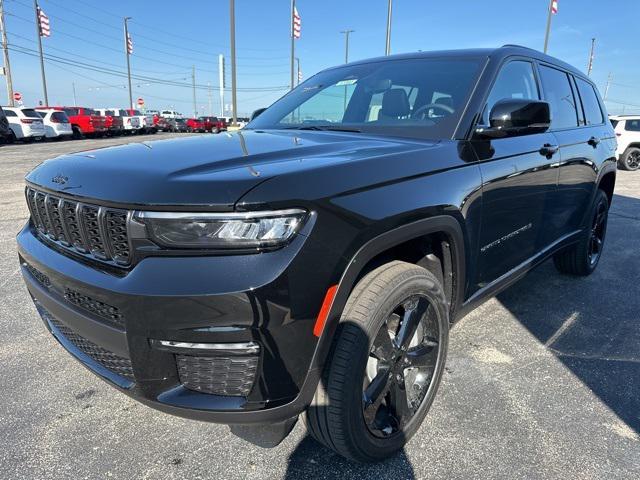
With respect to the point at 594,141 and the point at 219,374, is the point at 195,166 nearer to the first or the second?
the point at 219,374

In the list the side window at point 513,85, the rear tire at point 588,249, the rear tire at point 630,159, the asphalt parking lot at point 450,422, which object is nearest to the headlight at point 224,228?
the asphalt parking lot at point 450,422

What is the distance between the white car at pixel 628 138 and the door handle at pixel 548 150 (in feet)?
46.1

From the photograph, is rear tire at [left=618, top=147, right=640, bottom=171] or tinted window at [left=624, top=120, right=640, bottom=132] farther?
rear tire at [left=618, top=147, right=640, bottom=171]

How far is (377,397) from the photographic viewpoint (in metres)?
2.06

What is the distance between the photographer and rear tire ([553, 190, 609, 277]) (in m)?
4.40

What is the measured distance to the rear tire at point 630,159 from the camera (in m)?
15.5

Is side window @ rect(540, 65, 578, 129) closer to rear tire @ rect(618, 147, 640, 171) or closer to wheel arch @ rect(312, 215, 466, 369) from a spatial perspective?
wheel arch @ rect(312, 215, 466, 369)

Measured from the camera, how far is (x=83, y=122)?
93.7ft

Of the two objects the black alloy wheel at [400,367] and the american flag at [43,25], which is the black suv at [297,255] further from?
the american flag at [43,25]

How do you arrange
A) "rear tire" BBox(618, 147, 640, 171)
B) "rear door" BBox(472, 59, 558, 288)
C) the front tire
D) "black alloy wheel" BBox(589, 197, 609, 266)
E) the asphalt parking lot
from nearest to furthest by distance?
1. the front tire
2. the asphalt parking lot
3. "rear door" BBox(472, 59, 558, 288)
4. "black alloy wheel" BBox(589, 197, 609, 266)
5. "rear tire" BBox(618, 147, 640, 171)

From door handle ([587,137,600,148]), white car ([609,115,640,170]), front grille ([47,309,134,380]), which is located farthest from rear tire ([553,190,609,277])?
white car ([609,115,640,170])

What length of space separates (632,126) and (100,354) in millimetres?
17418

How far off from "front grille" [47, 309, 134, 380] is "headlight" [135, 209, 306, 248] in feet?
1.69

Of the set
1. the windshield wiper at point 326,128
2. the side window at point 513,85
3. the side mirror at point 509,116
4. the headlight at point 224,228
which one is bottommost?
the headlight at point 224,228
